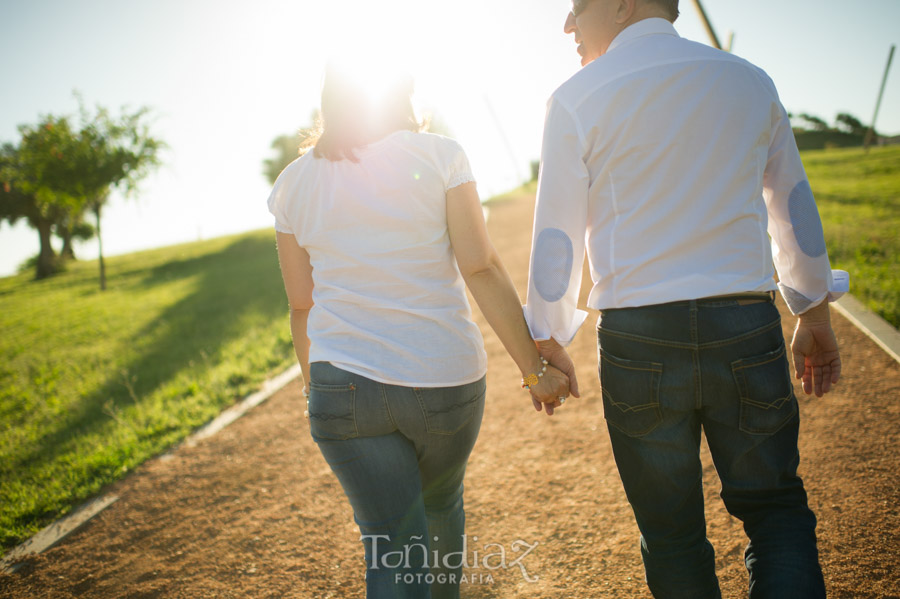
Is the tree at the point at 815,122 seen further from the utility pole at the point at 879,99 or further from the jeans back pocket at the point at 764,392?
the jeans back pocket at the point at 764,392

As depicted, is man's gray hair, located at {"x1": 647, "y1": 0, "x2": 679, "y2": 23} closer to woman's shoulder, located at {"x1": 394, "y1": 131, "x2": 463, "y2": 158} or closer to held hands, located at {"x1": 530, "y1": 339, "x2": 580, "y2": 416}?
woman's shoulder, located at {"x1": 394, "y1": 131, "x2": 463, "y2": 158}

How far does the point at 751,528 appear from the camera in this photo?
1.61m

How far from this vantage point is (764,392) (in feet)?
4.82

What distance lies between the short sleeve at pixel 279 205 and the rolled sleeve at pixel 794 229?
152cm

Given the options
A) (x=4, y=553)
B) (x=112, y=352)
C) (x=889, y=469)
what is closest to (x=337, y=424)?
(x=889, y=469)

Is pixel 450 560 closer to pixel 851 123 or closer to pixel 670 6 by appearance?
pixel 670 6

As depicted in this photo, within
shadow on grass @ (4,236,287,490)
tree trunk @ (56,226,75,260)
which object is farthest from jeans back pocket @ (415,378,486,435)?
tree trunk @ (56,226,75,260)

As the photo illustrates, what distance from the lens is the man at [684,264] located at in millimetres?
1475

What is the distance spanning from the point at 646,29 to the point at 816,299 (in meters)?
1.00

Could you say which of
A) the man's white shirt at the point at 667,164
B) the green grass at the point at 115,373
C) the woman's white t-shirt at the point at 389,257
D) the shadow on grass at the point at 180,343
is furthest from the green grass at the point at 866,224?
the shadow on grass at the point at 180,343

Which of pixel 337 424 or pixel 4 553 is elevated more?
pixel 337 424

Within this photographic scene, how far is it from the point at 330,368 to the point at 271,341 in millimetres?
6494

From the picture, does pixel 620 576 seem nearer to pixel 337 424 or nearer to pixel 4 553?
pixel 337 424

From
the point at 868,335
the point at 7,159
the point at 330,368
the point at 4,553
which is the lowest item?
the point at 4,553
